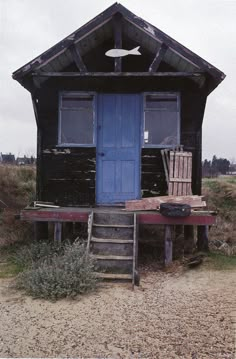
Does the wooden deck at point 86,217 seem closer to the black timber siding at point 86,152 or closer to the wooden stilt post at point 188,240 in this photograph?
the black timber siding at point 86,152

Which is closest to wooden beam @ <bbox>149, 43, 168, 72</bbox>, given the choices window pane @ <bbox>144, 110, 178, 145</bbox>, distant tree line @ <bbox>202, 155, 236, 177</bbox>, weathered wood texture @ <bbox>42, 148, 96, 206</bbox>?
window pane @ <bbox>144, 110, 178, 145</bbox>

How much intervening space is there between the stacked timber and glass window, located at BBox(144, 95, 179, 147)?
4.57ft

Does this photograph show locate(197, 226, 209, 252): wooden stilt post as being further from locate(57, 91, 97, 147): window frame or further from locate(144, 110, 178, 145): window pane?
locate(57, 91, 97, 147): window frame

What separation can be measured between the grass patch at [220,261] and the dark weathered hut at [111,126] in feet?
5.43

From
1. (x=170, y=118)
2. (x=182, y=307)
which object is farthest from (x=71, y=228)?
(x=182, y=307)

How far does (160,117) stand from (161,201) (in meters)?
2.06

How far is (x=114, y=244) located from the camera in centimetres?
743

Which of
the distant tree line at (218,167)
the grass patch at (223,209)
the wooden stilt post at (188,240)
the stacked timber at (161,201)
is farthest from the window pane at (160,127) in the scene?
the distant tree line at (218,167)

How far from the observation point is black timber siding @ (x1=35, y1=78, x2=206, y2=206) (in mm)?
9078

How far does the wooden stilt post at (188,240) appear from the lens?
29.4ft

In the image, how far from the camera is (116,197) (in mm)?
9219

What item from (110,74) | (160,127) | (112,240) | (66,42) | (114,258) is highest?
(66,42)

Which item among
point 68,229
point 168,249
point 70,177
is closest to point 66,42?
point 70,177

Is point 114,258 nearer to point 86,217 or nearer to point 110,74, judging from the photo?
point 86,217
